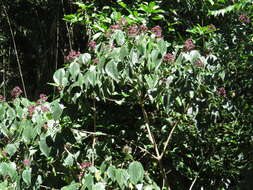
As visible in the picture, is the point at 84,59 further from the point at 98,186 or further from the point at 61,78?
the point at 98,186

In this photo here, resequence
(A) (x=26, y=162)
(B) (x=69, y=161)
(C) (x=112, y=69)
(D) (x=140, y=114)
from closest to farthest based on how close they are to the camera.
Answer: (C) (x=112, y=69)
(A) (x=26, y=162)
(B) (x=69, y=161)
(D) (x=140, y=114)

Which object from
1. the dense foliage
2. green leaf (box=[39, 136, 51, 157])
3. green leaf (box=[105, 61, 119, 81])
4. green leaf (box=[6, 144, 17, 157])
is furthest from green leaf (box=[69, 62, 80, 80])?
green leaf (box=[6, 144, 17, 157])

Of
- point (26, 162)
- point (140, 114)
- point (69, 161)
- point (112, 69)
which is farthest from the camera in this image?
point (140, 114)

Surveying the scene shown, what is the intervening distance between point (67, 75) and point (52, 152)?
35 centimetres

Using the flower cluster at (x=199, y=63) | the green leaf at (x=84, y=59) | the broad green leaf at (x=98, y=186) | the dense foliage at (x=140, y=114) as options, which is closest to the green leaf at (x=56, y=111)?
the dense foliage at (x=140, y=114)

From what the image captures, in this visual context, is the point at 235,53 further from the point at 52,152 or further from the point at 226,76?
the point at 52,152

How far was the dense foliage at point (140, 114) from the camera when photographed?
175 centimetres

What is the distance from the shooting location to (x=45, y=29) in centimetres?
419

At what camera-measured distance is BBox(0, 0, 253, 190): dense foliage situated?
5.75 feet

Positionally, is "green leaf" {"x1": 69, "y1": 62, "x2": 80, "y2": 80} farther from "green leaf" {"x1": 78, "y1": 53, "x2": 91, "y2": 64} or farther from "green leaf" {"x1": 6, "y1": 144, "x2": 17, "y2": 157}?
"green leaf" {"x1": 6, "y1": 144, "x2": 17, "y2": 157}

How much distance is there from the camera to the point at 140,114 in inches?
103

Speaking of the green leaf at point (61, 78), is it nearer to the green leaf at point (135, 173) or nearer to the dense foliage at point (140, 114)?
the dense foliage at point (140, 114)

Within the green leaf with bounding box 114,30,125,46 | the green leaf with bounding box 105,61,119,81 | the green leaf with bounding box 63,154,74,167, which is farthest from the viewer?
the green leaf with bounding box 63,154,74,167

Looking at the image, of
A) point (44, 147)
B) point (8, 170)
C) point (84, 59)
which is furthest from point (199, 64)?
point (8, 170)
